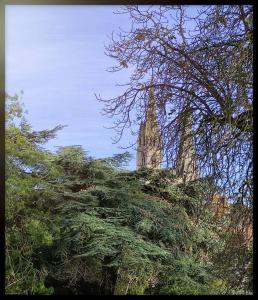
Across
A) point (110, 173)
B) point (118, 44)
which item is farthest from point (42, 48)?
point (110, 173)

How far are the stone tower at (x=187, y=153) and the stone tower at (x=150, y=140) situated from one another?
0.88 ft

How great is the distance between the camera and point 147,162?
16.2ft

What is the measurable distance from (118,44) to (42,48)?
0.76m

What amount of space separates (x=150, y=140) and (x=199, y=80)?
799 mm

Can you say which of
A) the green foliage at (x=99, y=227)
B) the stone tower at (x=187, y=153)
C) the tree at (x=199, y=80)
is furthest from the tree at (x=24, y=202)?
the stone tower at (x=187, y=153)

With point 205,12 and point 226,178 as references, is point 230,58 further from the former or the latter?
point 226,178

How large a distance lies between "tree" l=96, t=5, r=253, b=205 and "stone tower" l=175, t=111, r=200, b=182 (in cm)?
4

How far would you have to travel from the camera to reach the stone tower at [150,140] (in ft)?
14.2

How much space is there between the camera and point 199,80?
3900 mm

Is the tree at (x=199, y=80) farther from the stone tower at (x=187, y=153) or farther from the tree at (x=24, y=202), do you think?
the tree at (x=24, y=202)

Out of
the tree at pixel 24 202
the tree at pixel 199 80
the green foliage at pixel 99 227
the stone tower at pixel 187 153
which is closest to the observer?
the tree at pixel 199 80

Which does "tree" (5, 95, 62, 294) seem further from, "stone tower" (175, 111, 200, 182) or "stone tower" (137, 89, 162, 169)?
"stone tower" (175, 111, 200, 182)

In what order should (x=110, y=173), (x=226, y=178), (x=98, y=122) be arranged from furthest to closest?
(x=110, y=173) → (x=98, y=122) → (x=226, y=178)

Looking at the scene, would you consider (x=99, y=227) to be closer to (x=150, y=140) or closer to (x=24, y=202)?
(x=24, y=202)
